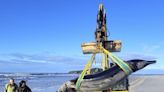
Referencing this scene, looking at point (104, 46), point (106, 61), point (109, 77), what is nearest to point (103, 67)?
point (106, 61)

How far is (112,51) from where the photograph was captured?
9688 mm

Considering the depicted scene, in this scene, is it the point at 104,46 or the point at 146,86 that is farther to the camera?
the point at 146,86

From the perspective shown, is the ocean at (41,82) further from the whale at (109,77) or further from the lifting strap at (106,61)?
the whale at (109,77)

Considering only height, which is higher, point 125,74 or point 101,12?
point 101,12

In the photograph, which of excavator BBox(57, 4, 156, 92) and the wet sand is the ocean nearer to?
the wet sand

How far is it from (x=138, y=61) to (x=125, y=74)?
37 centimetres

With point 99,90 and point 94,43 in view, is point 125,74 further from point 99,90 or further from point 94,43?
point 94,43

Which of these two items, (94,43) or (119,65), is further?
(94,43)

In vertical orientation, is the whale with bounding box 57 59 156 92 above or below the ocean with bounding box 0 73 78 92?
below

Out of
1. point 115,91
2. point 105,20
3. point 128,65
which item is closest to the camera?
point 128,65

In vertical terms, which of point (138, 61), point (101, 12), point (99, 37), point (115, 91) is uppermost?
point (101, 12)

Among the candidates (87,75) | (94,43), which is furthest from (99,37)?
(87,75)

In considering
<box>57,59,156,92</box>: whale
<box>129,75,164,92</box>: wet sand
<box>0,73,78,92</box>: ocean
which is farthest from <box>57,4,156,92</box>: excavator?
<box>0,73,78,92</box>: ocean

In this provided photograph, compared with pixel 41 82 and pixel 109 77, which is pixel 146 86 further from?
pixel 109 77
